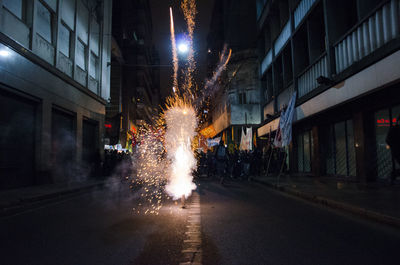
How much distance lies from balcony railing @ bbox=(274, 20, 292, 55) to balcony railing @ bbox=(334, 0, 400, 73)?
693 centimetres

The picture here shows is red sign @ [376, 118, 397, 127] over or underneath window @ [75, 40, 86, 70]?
underneath

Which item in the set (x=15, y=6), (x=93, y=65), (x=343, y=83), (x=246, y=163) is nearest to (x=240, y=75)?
(x=93, y=65)

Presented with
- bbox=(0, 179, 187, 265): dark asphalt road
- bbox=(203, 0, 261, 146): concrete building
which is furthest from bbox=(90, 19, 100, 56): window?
bbox=(0, 179, 187, 265): dark asphalt road

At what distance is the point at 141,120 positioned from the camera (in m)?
65.3

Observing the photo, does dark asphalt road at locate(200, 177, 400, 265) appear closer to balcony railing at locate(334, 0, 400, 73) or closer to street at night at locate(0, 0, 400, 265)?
street at night at locate(0, 0, 400, 265)

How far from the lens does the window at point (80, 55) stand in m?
20.0

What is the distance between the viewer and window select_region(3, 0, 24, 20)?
12.6 metres

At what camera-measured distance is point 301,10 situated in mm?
17844

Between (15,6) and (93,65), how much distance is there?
9921mm

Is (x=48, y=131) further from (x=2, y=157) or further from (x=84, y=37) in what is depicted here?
(x=84, y=37)

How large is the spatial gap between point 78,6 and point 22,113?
9.04 meters

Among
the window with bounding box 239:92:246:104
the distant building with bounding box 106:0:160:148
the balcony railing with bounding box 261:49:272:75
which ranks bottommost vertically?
the window with bounding box 239:92:246:104

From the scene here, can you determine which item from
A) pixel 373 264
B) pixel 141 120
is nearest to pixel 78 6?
pixel 373 264

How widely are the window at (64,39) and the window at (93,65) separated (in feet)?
11.9
